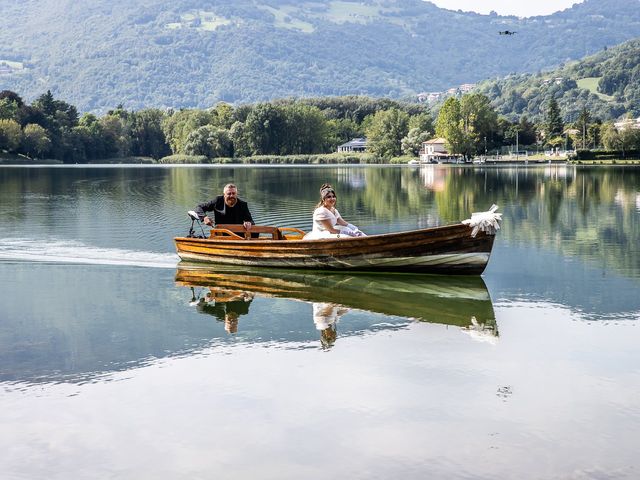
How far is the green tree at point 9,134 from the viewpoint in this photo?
461 feet

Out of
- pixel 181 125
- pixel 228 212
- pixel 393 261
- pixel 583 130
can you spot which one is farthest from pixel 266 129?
pixel 393 261

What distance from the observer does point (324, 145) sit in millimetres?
185250

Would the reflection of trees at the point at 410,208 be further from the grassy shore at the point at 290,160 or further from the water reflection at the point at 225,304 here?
the grassy shore at the point at 290,160

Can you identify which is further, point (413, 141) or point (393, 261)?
point (413, 141)

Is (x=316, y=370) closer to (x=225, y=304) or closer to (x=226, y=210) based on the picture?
(x=225, y=304)

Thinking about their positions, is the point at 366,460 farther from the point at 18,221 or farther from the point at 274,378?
the point at 18,221

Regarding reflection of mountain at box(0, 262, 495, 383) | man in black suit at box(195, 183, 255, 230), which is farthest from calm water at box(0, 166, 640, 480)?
man in black suit at box(195, 183, 255, 230)

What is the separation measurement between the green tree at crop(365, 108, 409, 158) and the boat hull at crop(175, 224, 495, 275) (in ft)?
512

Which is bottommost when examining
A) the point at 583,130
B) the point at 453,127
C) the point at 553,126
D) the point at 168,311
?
the point at 168,311

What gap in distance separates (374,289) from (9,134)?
Answer: 13445 cm

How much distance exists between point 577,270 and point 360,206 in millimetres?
22252

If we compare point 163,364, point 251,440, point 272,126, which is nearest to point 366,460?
point 251,440

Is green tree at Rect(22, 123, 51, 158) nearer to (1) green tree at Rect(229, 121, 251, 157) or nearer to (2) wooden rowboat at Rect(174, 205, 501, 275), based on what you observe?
(1) green tree at Rect(229, 121, 251, 157)

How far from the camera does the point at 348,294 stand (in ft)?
58.3
